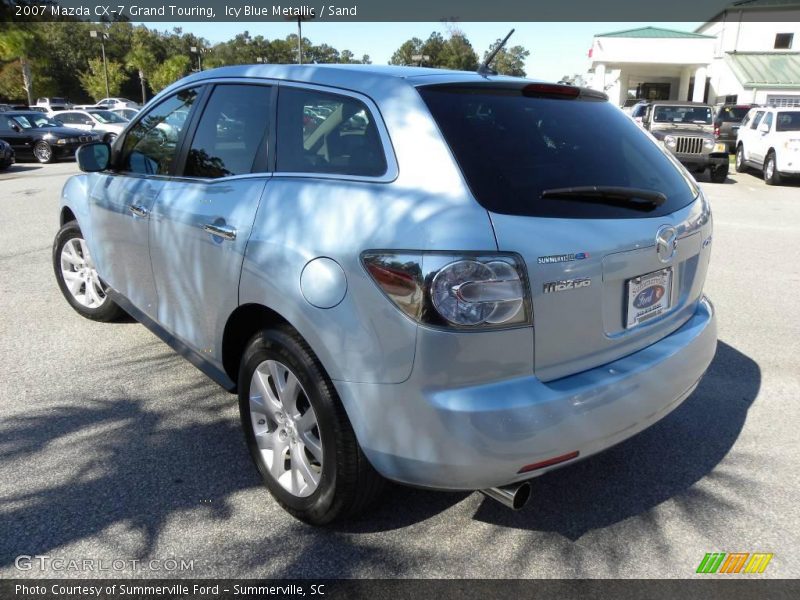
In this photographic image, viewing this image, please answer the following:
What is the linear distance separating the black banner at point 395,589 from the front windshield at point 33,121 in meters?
22.0

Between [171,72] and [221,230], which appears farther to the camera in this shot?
[171,72]

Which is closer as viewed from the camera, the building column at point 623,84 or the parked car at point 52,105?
the parked car at point 52,105

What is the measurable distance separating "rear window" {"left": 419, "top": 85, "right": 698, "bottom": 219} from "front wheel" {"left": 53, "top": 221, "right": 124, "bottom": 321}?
3391 mm

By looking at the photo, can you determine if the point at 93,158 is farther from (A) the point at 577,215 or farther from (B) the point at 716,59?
(B) the point at 716,59

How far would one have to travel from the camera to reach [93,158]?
4113 mm

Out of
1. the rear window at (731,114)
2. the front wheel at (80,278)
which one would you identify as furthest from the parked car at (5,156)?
the rear window at (731,114)

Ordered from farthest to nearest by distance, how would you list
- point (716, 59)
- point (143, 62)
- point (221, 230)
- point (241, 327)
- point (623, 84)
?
point (143, 62), point (623, 84), point (716, 59), point (241, 327), point (221, 230)

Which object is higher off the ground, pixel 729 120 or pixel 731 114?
pixel 731 114

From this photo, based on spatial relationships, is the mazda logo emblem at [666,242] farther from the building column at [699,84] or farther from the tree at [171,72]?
the tree at [171,72]

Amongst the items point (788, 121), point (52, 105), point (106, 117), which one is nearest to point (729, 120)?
point (788, 121)

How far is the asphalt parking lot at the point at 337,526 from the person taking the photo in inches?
98.3

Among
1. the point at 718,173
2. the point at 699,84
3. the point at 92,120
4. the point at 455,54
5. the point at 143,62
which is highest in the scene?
the point at 455,54

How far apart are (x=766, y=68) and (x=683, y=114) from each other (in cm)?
3297

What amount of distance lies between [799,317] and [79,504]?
5.45m
